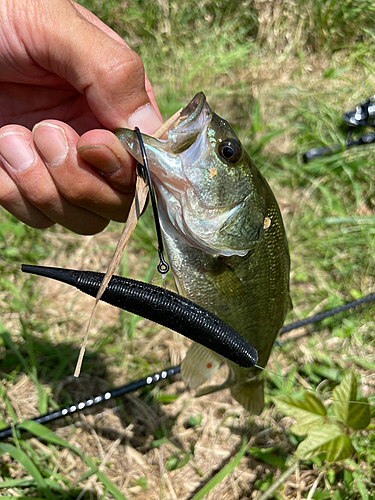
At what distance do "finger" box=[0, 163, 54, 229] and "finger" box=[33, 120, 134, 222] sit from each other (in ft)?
0.74

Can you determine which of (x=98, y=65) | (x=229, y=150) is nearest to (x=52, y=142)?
(x=98, y=65)

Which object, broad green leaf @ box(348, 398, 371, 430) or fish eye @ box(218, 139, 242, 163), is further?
broad green leaf @ box(348, 398, 371, 430)

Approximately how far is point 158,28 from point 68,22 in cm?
320

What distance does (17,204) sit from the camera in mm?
1971

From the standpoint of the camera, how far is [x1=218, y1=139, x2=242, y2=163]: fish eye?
158 cm

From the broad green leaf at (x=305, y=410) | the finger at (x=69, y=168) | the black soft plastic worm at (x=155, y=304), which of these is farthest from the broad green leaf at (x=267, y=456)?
the finger at (x=69, y=168)

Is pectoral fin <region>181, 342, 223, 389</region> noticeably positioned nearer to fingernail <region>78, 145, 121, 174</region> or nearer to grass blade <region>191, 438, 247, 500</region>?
grass blade <region>191, 438, 247, 500</region>

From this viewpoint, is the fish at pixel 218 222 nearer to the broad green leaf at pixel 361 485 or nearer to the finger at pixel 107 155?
the finger at pixel 107 155

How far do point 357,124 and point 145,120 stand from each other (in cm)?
258

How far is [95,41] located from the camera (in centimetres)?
157

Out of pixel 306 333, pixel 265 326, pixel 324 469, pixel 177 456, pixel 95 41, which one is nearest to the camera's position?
pixel 95 41

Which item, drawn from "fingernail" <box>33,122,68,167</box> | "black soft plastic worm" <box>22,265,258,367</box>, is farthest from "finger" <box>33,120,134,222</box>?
"black soft plastic worm" <box>22,265,258,367</box>

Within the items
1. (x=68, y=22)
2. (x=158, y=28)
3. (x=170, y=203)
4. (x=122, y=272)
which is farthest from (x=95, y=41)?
(x=158, y=28)

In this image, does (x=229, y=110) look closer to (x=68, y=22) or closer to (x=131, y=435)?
(x=68, y=22)
